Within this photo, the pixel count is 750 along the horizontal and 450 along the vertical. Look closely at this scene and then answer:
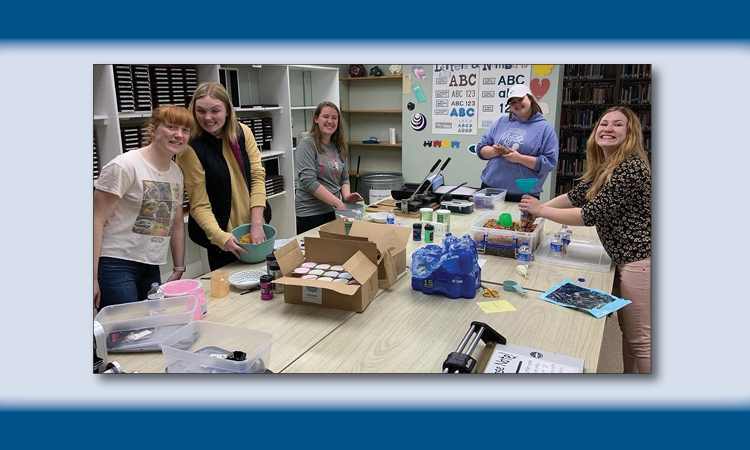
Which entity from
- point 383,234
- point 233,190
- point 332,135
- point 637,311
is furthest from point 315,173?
point 637,311

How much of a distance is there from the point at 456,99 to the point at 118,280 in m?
3.30

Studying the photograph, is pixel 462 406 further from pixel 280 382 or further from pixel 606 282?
pixel 606 282

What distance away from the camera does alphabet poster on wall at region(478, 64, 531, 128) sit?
12.1 feet

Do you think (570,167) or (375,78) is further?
(570,167)

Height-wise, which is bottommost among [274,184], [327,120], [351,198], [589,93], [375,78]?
[351,198]

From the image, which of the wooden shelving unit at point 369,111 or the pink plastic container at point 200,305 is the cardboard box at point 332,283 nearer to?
the pink plastic container at point 200,305

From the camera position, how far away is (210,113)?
205 centimetres

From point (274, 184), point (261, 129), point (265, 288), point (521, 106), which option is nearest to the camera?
point (265, 288)

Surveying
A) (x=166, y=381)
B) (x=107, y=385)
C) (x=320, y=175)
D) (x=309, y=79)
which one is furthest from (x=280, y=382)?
(x=309, y=79)

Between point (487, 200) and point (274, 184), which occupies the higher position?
point (274, 184)

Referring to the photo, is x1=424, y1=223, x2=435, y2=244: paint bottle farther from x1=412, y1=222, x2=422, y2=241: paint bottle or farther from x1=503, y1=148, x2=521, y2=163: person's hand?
x1=503, y1=148, x2=521, y2=163: person's hand

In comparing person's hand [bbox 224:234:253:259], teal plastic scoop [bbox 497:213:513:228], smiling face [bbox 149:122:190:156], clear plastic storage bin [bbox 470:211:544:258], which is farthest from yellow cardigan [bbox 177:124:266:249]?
teal plastic scoop [bbox 497:213:513:228]

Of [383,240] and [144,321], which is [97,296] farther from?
[383,240]
